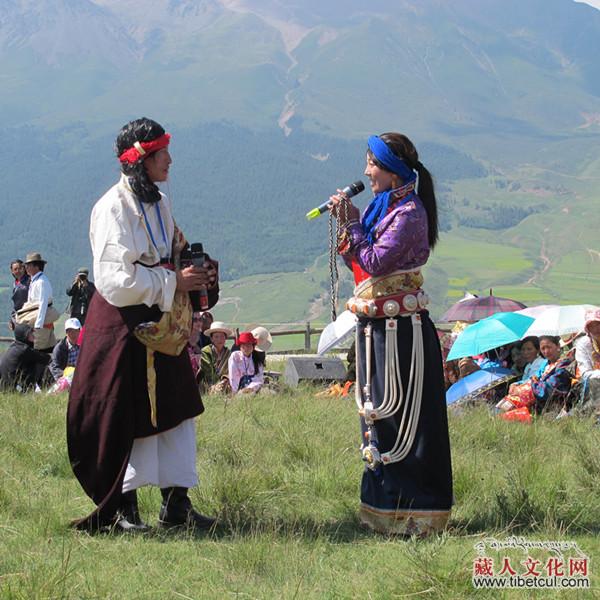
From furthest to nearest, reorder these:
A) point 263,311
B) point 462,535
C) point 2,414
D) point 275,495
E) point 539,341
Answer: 1. point 263,311
2. point 539,341
3. point 2,414
4. point 275,495
5. point 462,535

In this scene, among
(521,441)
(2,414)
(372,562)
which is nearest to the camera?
(372,562)

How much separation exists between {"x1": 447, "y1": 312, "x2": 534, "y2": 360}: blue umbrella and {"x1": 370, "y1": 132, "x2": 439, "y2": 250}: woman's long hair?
494 cm

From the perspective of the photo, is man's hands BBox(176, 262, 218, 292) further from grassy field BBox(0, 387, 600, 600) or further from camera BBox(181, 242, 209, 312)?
grassy field BBox(0, 387, 600, 600)

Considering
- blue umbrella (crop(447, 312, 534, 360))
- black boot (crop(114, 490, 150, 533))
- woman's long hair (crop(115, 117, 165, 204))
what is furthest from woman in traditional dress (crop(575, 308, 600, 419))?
woman's long hair (crop(115, 117, 165, 204))

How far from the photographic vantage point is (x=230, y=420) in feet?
26.8

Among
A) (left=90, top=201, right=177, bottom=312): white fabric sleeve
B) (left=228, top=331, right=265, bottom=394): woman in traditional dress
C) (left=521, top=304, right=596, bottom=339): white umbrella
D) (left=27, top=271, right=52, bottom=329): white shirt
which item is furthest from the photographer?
(left=27, top=271, right=52, bottom=329): white shirt

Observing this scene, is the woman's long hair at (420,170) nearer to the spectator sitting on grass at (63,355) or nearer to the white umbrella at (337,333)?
the spectator sitting on grass at (63,355)

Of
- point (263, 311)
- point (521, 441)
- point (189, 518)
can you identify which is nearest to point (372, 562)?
point (189, 518)

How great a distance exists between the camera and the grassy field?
13.9 ft

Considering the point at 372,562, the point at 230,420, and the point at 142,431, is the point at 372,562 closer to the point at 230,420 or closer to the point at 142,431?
the point at 142,431

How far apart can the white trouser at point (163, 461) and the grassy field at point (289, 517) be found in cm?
27

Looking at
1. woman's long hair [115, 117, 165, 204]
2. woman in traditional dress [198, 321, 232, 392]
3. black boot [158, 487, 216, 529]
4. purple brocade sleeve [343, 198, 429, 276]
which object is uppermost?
woman's long hair [115, 117, 165, 204]

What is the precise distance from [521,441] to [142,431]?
→ 303 cm

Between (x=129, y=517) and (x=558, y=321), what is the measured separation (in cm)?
712
